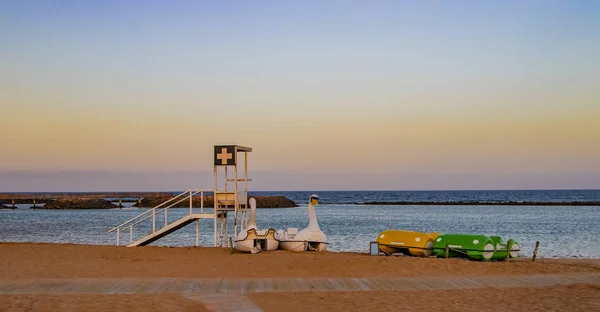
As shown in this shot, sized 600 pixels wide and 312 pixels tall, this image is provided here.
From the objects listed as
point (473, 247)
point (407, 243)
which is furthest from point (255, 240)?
point (473, 247)

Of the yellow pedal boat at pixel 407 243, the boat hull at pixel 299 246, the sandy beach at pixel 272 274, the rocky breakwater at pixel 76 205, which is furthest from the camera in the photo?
the rocky breakwater at pixel 76 205

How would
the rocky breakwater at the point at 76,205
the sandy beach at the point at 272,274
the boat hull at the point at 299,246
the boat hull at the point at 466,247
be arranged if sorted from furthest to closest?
the rocky breakwater at the point at 76,205 → the boat hull at the point at 299,246 → the boat hull at the point at 466,247 → the sandy beach at the point at 272,274

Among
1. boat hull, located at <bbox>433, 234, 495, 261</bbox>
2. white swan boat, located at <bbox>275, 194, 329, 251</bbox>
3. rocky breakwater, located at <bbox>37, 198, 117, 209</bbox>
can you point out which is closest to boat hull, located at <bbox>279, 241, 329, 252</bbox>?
white swan boat, located at <bbox>275, 194, 329, 251</bbox>

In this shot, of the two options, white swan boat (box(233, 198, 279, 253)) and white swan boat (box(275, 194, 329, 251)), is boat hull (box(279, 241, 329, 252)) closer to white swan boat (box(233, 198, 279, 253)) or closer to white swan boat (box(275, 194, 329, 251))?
white swan boat (box(275, 194, 329, 251))

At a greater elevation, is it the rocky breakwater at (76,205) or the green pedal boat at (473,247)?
the rocky breakwater at (76,205)

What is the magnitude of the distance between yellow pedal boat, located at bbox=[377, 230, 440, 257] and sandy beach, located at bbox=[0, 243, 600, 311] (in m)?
2.11

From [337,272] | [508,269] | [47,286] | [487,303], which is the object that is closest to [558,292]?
[487,303]

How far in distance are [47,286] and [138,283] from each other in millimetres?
1880

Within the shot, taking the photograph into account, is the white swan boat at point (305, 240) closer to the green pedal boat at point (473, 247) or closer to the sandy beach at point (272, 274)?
the sandy beach at point (272, 274)

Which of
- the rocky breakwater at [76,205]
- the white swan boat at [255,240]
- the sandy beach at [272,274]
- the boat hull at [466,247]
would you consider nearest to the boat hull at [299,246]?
the white swan boat at [255,240]

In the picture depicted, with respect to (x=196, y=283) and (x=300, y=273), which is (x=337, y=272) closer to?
(x=300, y=273)

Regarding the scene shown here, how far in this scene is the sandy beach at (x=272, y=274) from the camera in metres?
12.2

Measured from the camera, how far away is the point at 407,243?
2131 centimetres

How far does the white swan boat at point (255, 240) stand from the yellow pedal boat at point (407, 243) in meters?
3.63
